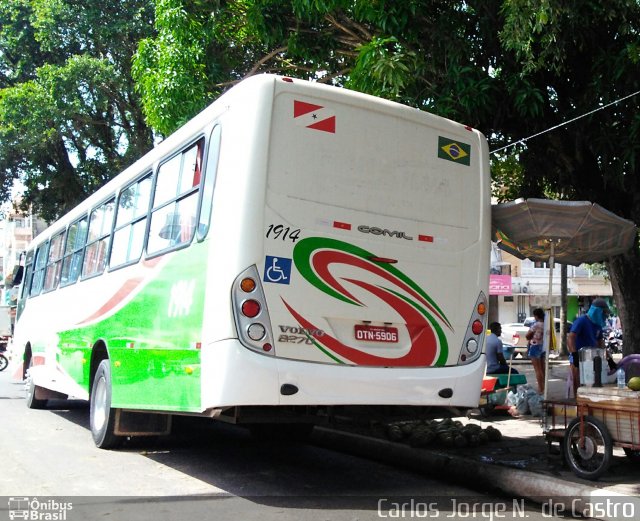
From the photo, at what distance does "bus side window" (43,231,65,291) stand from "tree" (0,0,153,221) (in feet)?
29.4

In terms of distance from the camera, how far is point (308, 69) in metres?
12.1

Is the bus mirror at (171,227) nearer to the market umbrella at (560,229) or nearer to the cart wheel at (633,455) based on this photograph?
the market umbrella at (560,229)

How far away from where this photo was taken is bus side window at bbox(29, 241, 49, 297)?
12333 mm

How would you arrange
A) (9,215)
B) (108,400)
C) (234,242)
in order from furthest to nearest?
(9,215) → (108,400) → (234,242)

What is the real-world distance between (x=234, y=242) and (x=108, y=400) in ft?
10.2

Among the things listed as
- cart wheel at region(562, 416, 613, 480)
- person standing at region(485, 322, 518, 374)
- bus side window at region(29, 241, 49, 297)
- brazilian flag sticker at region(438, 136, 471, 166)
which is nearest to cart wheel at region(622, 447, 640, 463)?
cart wheel at region(562, 416, 613, 480)

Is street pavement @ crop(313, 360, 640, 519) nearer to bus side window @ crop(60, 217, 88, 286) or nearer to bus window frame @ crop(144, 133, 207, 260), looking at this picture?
bus window frame @ crop(144, 133, 207, 260)

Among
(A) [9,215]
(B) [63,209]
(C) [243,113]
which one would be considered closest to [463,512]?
(C) [243,113]

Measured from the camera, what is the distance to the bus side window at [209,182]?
5.75m

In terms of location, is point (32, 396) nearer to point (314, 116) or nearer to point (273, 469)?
point (273, 469)

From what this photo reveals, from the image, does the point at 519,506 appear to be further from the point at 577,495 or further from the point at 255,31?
the point at 255,31

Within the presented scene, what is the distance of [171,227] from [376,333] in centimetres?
213

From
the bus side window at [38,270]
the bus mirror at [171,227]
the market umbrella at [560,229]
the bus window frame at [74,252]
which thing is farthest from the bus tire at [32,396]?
the market umbrella at [560,229]

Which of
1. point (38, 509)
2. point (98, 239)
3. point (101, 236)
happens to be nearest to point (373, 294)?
point (38, 509)
